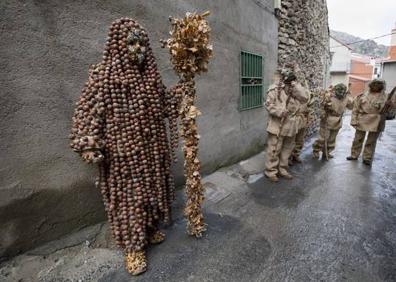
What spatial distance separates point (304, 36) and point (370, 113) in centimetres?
328

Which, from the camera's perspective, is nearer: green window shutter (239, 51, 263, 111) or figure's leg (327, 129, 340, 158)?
green window shutter (239, 51, 263, 111)

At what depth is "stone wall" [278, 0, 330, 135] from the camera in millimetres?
6227

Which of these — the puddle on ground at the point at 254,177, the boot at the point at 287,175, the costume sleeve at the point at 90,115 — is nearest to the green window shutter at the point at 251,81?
the puddle on ground at the point at 254,177

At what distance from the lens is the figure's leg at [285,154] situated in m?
4.28

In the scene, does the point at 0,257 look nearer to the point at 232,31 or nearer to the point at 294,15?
the point at 232,31

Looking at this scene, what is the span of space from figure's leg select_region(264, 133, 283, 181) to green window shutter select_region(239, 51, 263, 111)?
3.22 ft

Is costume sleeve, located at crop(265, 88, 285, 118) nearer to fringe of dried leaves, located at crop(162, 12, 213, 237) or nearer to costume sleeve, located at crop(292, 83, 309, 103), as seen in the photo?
costume sleeve, located at crop(292, 83, 309, 103)

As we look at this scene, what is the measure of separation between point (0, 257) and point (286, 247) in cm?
257

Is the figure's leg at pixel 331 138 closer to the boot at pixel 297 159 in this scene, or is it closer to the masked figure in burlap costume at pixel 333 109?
the masked figure in burlap costume at pixel 333 109

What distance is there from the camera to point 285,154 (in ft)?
14.1

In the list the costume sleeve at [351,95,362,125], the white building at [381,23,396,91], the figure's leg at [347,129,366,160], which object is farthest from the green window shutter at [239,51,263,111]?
the white building at [381,23,396,91]

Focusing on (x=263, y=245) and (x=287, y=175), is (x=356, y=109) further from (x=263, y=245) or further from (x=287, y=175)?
(x=263, y=245)

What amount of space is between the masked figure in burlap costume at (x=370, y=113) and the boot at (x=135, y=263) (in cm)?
493

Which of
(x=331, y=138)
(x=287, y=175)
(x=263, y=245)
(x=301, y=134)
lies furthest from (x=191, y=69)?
(x=331, y=138)
